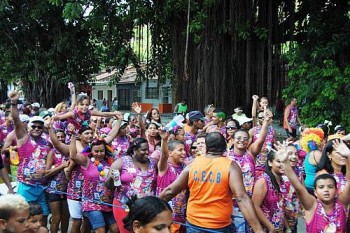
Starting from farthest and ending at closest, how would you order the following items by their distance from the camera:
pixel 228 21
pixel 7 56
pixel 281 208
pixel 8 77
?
1. pixel 8 77
2. pixel 7 56
3. pixel 228 21
4. pixel 281 208

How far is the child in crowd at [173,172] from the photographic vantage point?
16.2 ft

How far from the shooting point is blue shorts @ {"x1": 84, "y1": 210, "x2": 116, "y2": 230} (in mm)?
5336

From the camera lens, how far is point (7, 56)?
19.9 m

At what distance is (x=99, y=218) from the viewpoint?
5.36 m

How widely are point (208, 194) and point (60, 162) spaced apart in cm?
257

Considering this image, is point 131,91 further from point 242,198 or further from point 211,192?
point 242,198

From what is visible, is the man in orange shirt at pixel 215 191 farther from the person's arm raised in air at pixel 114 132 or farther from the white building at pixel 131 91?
the white building at pixel 131 91

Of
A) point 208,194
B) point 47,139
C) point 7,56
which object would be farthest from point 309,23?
point 7,56

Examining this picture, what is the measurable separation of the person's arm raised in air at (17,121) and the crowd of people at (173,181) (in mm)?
12

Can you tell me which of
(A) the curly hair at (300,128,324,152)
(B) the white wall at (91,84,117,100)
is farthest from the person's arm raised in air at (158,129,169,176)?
(B) the white wall at (91,84,117,100)

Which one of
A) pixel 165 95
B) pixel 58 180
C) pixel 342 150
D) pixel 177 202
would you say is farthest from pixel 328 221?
pixel 165 95

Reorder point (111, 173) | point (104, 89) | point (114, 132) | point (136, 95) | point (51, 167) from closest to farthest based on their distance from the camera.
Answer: point (111, 173), point (51, 167), point (114, 132), point (136, 95), point (104, 89)

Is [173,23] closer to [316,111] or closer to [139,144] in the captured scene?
[316,111]

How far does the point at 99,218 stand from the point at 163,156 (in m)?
1.14
